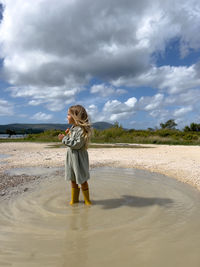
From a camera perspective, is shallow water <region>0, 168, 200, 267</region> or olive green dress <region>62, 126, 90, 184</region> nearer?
shallow water <region>0, 168, 200, 267</region>

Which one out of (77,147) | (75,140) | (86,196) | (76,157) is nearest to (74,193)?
(86,196)

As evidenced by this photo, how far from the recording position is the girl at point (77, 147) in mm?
3254

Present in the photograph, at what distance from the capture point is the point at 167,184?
4621 millimetres

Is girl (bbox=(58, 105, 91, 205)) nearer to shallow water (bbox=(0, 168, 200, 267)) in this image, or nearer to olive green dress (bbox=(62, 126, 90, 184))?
olive green dress (bbox=(62, 126, 90, 184))

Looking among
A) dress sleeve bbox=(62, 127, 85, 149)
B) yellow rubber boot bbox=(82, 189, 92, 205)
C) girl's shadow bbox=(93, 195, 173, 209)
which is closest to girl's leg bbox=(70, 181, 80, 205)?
yellow rubber boot bbox=(82, 189, 92, 205)

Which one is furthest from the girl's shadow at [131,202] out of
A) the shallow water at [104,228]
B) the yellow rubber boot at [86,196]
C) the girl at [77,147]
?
the girl at [77,147]

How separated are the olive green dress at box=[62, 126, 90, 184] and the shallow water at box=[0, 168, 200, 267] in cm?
50

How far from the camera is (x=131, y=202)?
138 inches

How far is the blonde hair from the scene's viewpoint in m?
3.32

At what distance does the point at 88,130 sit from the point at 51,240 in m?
1.69

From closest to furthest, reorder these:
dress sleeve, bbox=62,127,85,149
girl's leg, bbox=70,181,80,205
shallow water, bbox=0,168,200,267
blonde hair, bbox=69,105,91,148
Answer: shallow water, bbox=0,168,200,267, dress sleeve, bbox=62,127,85,149, blonde hair, bbox=69,105,91,148, girl's leg, bbox=70,181,80,205

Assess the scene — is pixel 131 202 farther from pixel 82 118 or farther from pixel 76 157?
pixel 82 118

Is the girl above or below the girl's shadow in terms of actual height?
above

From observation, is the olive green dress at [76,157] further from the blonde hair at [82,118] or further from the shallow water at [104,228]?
the shallow water at [104,228]
